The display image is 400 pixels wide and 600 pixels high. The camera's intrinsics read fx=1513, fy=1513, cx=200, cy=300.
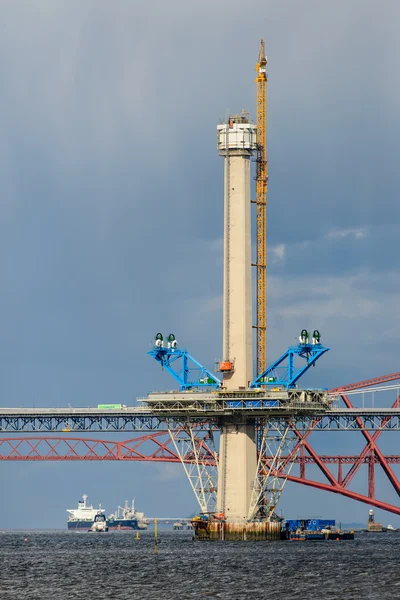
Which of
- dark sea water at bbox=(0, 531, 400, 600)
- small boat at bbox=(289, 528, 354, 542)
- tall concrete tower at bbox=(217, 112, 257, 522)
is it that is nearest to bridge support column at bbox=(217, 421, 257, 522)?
tall concrete tower at bbox=(217, 112, 257, 522)

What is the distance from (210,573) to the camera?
11606cm

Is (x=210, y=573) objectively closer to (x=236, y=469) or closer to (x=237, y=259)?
(x=236, y=469)

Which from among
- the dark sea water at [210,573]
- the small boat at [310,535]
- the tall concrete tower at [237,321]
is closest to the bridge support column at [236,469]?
the tall concrete tower at [237,321]

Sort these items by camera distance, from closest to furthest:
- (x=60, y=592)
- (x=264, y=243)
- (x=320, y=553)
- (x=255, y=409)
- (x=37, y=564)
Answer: (x=60, y=592) < (x=37, y=564) < (x=320, y=553) < (x=255, y=409) < (x=264, y=243)

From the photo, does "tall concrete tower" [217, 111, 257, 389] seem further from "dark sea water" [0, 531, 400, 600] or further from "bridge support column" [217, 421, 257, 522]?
"dark sea water" [0, 531, 400, 600]

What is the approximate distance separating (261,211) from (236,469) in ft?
128

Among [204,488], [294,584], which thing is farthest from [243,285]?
[294,584]

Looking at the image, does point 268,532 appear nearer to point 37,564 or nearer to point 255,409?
point 255,409

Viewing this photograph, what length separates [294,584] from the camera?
107 m

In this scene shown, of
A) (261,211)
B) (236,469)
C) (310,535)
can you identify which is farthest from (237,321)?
(310,535)

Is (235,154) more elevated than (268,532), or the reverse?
(235,154)

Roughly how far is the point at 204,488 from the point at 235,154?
3695 centimetres

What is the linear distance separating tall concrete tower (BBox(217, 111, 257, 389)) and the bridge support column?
517 centimetres

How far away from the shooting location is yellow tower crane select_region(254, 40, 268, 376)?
183625mm
